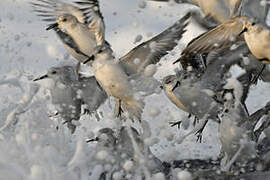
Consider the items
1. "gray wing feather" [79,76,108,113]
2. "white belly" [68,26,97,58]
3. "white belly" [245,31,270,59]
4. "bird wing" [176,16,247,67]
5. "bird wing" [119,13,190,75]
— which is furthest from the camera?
"gray wing feather" [79,76,108,113]

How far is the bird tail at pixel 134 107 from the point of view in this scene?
184 centimetres

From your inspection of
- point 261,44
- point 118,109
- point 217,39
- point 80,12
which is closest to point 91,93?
point 118,109

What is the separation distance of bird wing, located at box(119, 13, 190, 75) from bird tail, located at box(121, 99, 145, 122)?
0.11m

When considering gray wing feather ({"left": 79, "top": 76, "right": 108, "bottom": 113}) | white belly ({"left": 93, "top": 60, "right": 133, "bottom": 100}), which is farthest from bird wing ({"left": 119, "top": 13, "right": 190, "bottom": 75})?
gray wing feather ({"left": 79, "top": 76, "right": 108, "bottom": 113})

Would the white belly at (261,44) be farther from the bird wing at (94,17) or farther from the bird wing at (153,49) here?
the bird wing at (94,17)

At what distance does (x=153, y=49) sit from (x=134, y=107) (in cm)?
20

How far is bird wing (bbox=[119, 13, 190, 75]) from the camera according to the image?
1.79 meters

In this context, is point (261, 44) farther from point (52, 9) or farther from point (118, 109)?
point (52, 9)

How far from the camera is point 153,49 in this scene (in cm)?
183

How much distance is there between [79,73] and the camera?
207 centimetres

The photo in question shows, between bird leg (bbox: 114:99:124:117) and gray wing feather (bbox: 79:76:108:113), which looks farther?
gray wing feather (bbox: 79:76:108:113)

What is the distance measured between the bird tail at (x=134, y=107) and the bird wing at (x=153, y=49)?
11 centimetres

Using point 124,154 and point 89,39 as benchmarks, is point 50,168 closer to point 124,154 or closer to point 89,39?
point 124,154

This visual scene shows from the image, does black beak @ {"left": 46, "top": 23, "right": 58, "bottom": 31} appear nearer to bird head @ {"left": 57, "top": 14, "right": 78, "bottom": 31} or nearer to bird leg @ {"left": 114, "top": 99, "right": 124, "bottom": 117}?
bird head @ {"left": 57, "top": 14, "right": 78, "bottom": 31}
